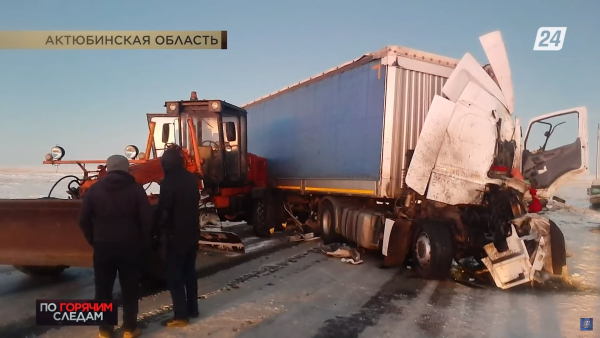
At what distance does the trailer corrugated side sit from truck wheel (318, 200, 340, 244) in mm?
509

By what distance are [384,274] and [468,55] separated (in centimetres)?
387

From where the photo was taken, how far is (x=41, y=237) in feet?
16.9

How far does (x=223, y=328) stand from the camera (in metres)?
4.21

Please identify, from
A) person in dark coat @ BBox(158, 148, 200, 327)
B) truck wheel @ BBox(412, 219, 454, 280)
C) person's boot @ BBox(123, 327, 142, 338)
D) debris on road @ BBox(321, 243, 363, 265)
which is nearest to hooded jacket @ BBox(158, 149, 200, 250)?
person in dark coat @ BBox(158, 148, 200, 327)

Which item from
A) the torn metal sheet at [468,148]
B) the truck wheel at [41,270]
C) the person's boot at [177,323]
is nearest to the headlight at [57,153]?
the truck wheel at [41,270]

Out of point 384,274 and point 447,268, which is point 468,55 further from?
point 384,274

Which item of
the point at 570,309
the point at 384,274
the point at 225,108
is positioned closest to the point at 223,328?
the point at 384,274

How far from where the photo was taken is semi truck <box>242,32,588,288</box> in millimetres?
6156

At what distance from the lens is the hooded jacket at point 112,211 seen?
3.59m

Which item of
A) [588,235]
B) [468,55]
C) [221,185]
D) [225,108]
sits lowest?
[588,235]

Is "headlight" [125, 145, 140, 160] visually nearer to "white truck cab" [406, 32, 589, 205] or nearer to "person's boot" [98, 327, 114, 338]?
"person's boot" [98, 327, 114, 338]

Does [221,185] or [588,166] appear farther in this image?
[221,185]

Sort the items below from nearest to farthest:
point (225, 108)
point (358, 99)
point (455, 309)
Result: point (455, 309) → point (358, 99) → point (225, 108)

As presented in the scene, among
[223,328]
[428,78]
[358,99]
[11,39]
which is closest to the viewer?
[223,328]
